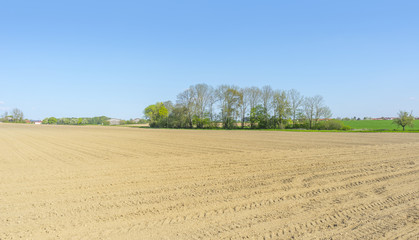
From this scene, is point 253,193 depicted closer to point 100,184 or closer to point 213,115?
point 100,184

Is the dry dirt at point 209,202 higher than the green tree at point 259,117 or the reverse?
the reverse

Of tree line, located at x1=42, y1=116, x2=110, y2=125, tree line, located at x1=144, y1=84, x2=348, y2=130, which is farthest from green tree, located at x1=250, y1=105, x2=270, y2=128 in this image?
tree line, located at x1=42, y1=116, x2=110, y2=125

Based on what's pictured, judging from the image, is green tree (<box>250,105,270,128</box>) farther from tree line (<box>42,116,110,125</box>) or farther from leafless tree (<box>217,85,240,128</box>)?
tree line (<box>42,116,110,125</box>)

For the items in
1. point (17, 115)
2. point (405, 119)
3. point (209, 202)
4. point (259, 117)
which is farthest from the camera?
point (17, 115)

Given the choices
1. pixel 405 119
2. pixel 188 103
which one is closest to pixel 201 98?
pixel 188 103

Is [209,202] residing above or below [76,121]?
below

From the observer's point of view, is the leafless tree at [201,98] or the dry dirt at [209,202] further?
the leafless tree at [201,98]

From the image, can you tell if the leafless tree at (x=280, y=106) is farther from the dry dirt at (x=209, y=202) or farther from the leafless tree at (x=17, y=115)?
the leafless tree at (x=17, y=115)

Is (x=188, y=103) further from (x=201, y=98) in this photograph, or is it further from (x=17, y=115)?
(x=17, y=115)

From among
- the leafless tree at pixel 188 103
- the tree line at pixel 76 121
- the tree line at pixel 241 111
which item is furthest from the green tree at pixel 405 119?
the tree line at pixel 76 121

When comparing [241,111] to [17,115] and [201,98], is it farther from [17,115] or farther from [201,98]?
[17,115]

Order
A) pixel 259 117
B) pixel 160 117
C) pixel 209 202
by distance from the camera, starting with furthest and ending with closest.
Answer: pixel 160 117 → pixel 259 117 → pixel 209 202

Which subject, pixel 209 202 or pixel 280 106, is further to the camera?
pixel 280 106

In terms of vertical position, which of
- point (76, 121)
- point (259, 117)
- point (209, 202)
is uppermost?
point (259, 117)
